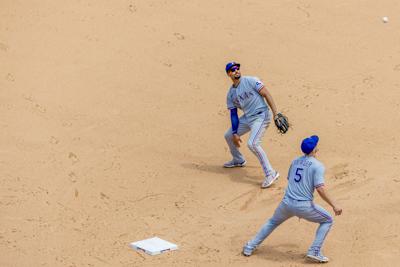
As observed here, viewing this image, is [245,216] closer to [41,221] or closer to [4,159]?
[41,221]

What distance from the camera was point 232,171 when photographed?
14641 mm

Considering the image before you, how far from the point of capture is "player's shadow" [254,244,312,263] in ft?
37.4

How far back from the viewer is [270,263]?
37.0 feet

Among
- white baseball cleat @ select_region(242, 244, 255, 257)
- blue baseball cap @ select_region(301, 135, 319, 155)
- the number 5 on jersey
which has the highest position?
blue baseball cap @ select_region(301, 135, 319, 155)

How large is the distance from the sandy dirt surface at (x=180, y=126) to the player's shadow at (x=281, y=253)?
26 mm

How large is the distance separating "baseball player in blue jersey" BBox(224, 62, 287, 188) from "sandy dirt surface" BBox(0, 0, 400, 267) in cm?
45

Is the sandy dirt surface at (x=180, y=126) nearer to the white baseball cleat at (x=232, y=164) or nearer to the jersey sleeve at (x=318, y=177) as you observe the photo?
the white baseball cleat at (x=232, y=164)

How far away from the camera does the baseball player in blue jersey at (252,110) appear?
538 inches

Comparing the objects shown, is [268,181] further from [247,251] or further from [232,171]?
[247,251]

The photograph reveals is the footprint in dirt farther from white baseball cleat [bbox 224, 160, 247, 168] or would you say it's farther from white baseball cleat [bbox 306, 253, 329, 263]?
white baseball cleat [bbox 306, 253, 329, 263]

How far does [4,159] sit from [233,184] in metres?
3.67

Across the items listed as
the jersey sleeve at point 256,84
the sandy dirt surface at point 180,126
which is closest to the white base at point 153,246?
the sandy dirt surface at point 180,126

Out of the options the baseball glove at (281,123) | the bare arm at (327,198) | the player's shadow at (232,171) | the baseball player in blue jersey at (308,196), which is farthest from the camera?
the player's shadow at (232,171)

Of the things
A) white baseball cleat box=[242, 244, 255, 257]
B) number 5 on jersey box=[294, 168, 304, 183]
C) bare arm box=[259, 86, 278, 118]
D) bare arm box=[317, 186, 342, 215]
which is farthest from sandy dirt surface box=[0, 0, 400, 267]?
bare arm box=[259, 86, 278, 118]
